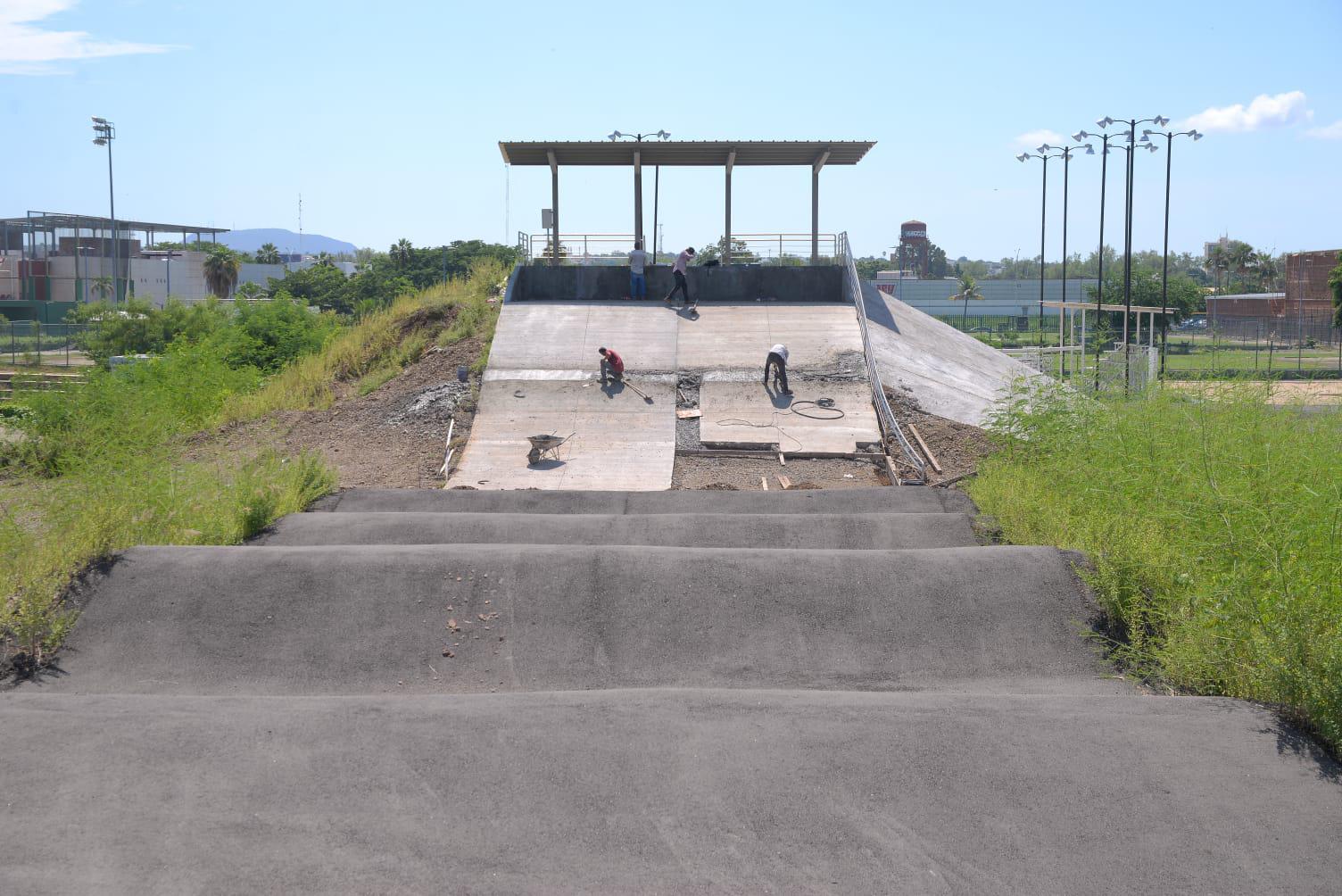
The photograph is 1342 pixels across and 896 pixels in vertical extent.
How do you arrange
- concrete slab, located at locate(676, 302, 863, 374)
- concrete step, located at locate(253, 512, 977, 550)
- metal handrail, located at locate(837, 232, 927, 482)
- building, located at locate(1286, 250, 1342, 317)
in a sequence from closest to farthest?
1. concrete step, located at locate(253, 512, 977, 550)
2. metal handrail, located at locate(837, 232, 927, 482)
3. concrete slab, located at locate(676, 302, 863, 374)
4. building, located at locate(1286, 250, 1342, 317)

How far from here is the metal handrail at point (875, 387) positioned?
19.0 meters

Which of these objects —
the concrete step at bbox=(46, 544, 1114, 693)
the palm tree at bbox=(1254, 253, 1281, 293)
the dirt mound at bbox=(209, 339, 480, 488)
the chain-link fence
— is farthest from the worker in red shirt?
the palm tree at bbox=(1254, 253, 1281, 293)

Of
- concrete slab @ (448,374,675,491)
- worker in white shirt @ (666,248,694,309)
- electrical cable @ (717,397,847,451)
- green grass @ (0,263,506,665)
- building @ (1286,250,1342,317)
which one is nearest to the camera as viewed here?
green grass @ (0,263,506,665)

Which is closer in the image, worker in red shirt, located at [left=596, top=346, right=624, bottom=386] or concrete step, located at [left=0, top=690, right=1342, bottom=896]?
concrete step, located at [left=0, top=690, right=1342, bottom=896]

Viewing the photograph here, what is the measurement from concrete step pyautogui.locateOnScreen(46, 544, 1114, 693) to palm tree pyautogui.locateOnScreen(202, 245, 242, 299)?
7609cm

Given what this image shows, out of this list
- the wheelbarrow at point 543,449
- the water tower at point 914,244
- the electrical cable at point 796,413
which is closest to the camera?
the wheelbarrow at point 543,449

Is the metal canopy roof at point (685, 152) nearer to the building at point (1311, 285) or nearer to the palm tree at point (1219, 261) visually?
the building at point (1311, 285)

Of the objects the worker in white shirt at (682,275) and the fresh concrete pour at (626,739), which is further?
the worker in white shirt at (682,275)

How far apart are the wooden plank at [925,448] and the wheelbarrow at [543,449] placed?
Answer: 631 centimetres

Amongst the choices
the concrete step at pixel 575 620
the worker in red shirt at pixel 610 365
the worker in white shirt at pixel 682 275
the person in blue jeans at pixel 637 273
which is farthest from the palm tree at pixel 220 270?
the concrete step at pixel 575 620

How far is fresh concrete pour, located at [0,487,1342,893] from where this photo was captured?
17.6 ft

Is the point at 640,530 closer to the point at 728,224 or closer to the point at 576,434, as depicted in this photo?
the point at 576,434

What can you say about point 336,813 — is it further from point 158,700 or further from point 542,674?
point 542,674

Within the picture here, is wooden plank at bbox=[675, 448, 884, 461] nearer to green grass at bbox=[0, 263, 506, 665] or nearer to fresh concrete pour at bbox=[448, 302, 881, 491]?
fresh concrete pour at bbox=[448, 302, 881, 491]
